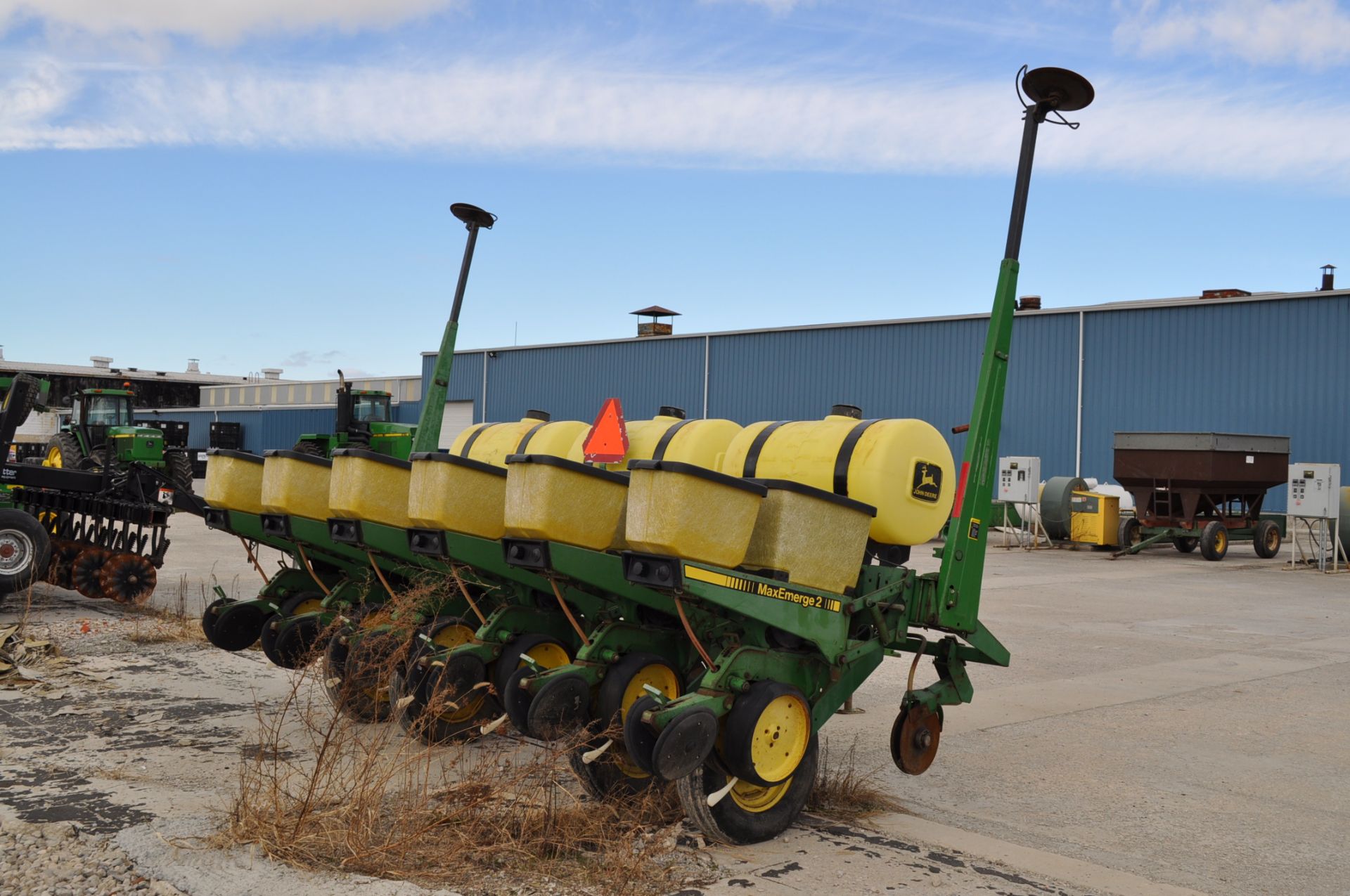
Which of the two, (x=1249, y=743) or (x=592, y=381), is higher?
(x=592, y=381)

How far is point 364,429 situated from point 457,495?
61.0 ft

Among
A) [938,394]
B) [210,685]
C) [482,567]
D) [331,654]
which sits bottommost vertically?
[210,685]

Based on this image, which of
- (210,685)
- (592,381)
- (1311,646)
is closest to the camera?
(210,685)

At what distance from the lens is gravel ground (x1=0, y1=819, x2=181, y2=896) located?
13.6 feet

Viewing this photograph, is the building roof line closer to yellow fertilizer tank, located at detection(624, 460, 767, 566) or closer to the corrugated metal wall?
the corrugated metal wall

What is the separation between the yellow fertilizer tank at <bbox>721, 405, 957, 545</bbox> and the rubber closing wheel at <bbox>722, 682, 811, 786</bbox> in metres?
1.03

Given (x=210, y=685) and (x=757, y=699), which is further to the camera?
(x=210, y=685)

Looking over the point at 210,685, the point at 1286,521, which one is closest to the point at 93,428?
the point at 210,685

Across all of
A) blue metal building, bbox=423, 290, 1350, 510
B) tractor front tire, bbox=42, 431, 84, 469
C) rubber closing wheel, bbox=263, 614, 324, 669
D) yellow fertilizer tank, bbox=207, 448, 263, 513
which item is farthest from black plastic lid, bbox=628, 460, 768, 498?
blue metal building, bbox=423, 290, 1350, 510

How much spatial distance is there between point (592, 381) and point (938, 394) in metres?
12.1

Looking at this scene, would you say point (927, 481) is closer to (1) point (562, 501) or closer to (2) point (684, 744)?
(1) point (562, 501)

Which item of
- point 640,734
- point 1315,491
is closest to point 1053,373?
point 1315,491

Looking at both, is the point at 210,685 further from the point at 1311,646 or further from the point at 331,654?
the point at 1311,646

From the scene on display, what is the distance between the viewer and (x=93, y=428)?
62.7 feet
